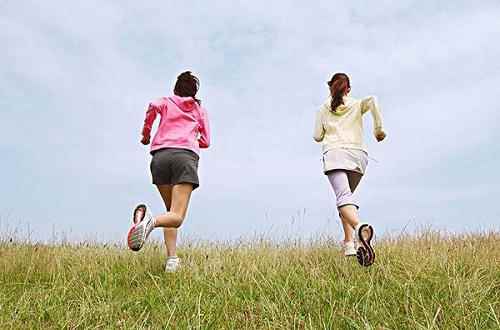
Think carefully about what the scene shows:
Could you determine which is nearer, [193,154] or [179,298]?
[179,298]

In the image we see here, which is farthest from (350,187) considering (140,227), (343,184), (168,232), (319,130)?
(140,227)

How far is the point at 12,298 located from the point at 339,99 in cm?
425

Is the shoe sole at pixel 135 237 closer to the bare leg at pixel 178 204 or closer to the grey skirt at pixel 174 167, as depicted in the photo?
the bare leg at pixel 178 204

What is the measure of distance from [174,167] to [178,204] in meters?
0.42

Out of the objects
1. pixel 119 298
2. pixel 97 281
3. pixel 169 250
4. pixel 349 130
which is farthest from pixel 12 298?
pixel 349 130

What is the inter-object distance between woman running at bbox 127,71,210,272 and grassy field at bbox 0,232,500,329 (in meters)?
0.60

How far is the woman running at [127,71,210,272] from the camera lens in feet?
19.7

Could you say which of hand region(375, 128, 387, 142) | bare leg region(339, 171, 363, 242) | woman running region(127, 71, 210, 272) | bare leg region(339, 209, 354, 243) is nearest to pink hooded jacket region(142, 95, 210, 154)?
woman running region(127, 71, 210, 272)

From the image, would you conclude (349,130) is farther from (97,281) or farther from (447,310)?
(97,281)

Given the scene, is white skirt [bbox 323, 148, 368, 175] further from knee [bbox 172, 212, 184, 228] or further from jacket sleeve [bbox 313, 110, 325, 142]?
knee [bbox 172, 212, 184, 228]

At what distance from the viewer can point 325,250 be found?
661 centimetres

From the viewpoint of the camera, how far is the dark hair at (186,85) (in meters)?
6.50

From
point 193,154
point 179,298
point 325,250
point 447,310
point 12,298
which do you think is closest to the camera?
point 447,310

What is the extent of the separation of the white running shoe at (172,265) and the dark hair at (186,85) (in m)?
1.92
